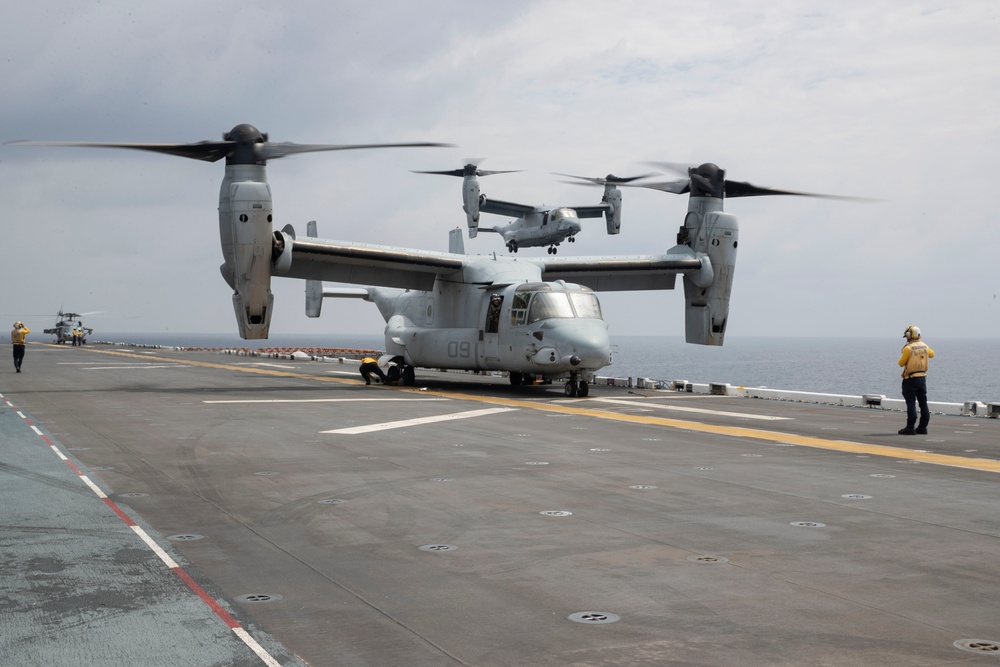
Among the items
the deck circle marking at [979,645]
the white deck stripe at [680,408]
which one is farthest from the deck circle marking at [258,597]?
the white deck stripe at [680,408]

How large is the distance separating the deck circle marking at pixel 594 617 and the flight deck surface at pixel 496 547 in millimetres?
20

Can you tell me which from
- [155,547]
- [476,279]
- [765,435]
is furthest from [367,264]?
[155,547]

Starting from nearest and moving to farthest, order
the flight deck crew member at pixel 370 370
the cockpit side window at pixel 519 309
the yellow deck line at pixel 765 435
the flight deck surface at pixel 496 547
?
1. the flight deck surface at pixel 496 547
2. the yellow deck line at pixel 765 435
3. the cockpit side window at pixel 519 309
4. the flight deck crew member at pixel 370 370

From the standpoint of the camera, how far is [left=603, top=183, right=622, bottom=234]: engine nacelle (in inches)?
2517

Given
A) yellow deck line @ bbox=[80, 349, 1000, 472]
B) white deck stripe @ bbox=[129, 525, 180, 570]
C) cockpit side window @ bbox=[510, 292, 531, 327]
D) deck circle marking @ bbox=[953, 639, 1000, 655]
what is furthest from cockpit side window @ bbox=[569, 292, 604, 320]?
deck circle marking @ bbox=[953, 639, 1000, 655]

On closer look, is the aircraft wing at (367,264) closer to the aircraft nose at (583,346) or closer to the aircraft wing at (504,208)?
the aircraft nose at (583,346)

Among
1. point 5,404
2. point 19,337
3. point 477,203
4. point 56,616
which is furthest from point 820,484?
point 477,203

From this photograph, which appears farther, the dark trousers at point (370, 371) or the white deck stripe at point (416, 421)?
the dark trousers at point (370, 371)

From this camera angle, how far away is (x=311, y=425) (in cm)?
1766

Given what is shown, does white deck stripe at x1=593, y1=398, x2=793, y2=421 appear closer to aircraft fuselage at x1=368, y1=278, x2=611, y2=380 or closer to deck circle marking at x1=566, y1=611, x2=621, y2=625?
aircraft fuselage at x1=368, y1=278, x2=611, y2=380

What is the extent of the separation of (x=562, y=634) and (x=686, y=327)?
88.5ft

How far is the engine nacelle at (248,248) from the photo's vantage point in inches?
984

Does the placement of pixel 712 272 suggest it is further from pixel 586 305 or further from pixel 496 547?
pixel 496 547

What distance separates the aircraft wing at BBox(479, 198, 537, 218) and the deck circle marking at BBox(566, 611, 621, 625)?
208 feet
